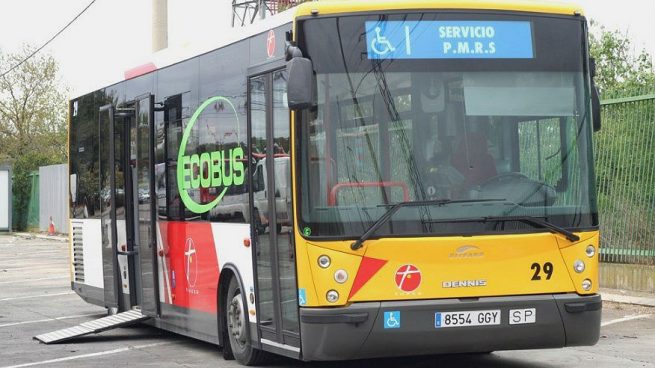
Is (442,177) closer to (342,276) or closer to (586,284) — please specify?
(342,276)

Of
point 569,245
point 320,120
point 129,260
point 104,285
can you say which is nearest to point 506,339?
point 569,245

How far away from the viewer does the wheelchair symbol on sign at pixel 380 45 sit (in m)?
9.08

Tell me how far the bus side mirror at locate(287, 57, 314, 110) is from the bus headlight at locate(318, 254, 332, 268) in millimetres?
1094

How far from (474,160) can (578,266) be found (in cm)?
113

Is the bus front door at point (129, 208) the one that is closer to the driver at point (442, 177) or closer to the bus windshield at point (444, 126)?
the bus windshield at point (444, 126)

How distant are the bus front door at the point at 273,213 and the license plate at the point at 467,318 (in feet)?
3.54

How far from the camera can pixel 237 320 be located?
424 inches

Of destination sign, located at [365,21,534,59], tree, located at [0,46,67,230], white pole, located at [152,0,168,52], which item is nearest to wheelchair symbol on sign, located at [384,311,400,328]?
destination sign, located at [365,21,534,59]

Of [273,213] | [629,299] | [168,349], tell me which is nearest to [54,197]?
[629,299]

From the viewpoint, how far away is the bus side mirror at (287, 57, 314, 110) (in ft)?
28.7

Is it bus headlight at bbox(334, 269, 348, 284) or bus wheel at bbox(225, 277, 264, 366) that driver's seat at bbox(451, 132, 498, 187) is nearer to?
bus headlight at bbox(334, 269, 348, 284)

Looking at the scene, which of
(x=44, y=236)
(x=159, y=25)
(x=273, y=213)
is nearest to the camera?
(x=273, y=213)

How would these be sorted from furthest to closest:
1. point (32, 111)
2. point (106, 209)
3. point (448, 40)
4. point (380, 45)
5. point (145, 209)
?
point (32, 111)
point (106, 209)
point (145, 209)
point (448, 40)
point (380, 45)

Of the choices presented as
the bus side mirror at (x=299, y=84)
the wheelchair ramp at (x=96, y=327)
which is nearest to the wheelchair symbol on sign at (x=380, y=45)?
the bus side mirror at (x=299, y=84)
